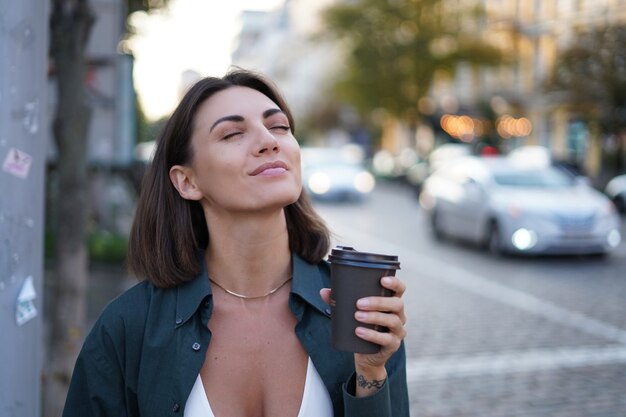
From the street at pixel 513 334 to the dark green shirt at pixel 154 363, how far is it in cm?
410

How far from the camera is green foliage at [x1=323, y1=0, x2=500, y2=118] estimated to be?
4538 centimetres

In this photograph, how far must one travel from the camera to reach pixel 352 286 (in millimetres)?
1876

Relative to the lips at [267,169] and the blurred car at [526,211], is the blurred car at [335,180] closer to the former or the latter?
the blurred car at [526,211]

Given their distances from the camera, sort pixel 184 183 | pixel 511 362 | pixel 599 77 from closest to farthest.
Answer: pixel 184 183 < pixel 511 362 < pixel 599 77

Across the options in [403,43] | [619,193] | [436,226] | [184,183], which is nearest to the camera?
[184,183]

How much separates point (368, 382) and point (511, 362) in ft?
19.1

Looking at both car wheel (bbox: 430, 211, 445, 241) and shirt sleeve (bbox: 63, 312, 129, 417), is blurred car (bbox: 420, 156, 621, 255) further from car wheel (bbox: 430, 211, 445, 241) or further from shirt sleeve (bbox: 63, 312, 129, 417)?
shirt sleeve (bbox: 63, 312, 129, 417)

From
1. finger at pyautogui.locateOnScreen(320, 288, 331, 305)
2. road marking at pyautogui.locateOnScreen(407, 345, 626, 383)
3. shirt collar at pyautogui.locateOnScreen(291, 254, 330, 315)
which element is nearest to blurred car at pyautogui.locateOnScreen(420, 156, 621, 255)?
road marking at pyautogui.locateOnScreen(407, 345, 626, 383)

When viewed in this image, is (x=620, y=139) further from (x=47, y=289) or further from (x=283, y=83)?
(x=283, y=83)

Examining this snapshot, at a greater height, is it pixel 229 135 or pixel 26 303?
pixel 229 135

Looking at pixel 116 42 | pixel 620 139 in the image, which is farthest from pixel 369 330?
pixel 620 139

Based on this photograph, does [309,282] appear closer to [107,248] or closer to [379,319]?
[379,319]

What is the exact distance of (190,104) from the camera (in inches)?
91.7

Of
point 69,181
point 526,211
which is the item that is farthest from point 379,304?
point 526,211
